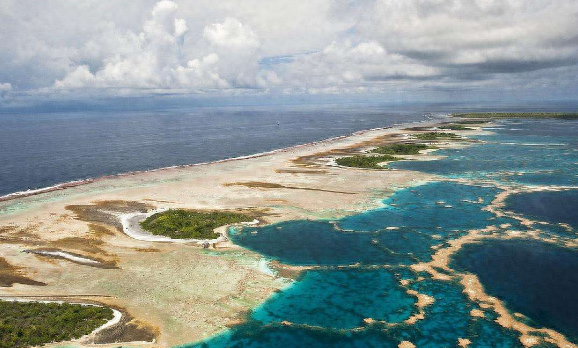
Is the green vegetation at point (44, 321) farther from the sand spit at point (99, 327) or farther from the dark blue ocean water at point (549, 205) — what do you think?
the dark blue ocean water at point (549, 205)

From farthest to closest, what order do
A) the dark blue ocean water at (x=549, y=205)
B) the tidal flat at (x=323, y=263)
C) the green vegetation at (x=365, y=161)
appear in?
the green vegetation at (x=365, y=161) < the dark blue ocean water at (x=549, y=205) < the tidal flat at (x=323, y=263)

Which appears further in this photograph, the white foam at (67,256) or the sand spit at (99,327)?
the white foam at (67,256)

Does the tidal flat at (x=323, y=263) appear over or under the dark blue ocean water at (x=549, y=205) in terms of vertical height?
under

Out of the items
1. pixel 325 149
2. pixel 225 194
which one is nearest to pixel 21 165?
pixel 225 194

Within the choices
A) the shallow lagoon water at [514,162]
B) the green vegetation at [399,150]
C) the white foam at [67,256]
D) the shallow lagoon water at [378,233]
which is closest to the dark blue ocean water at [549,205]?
the shallow lagoon water at [378,233]

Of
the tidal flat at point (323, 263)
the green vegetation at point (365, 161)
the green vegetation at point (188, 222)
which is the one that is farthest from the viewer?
the green vegetation at point (365, 161)

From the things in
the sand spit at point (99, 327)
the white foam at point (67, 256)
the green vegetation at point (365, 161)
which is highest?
the green vegetation at point (365, 161)
